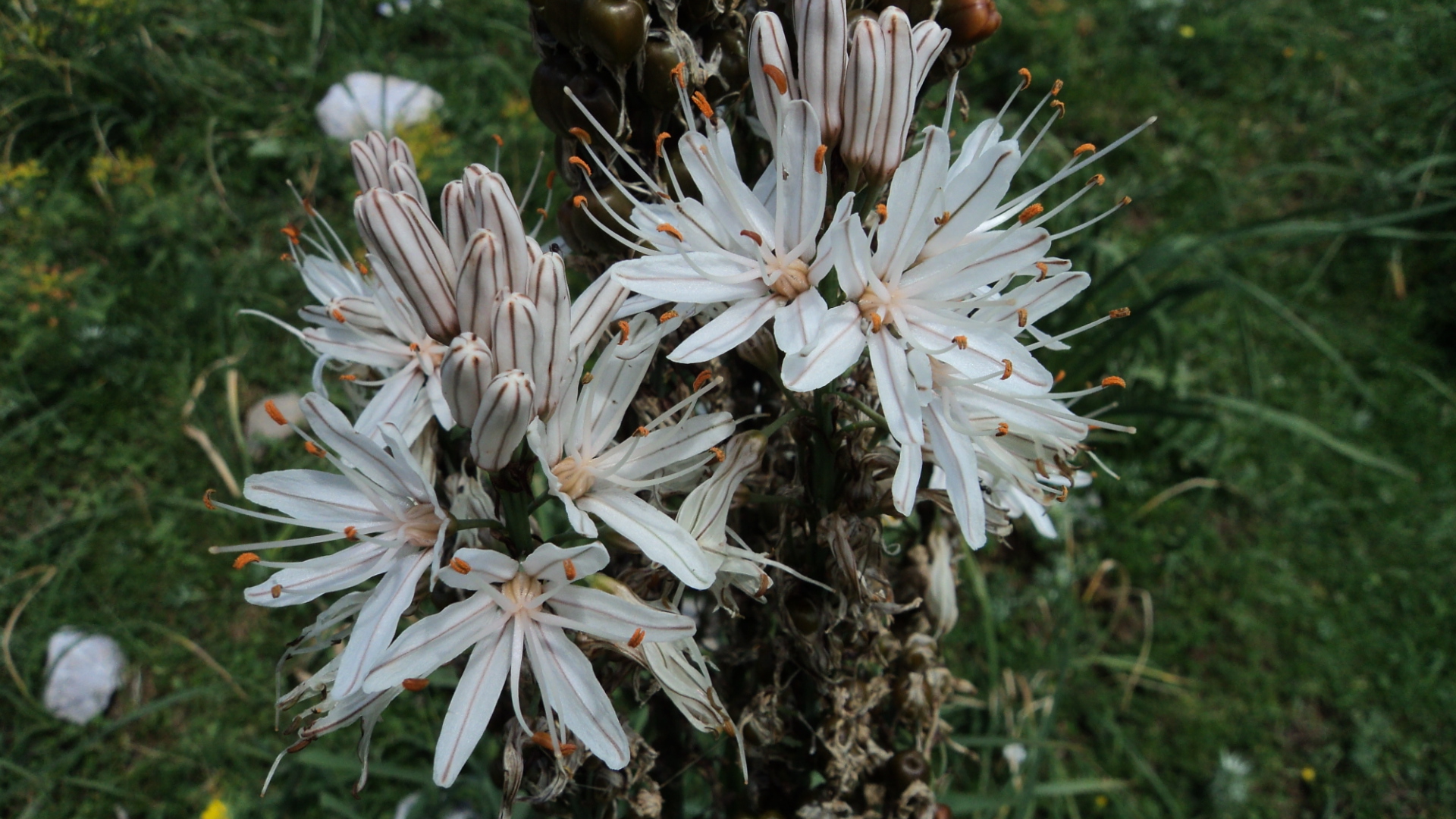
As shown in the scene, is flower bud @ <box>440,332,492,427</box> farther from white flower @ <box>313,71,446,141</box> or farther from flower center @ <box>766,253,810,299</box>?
white flower @ <box>313,71,446,141</box>

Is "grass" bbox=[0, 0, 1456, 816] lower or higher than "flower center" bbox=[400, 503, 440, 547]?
lower

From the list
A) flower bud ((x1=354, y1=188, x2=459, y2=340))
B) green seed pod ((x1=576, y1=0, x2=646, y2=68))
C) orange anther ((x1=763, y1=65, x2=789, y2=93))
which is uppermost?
orange anther ((x1=763, y1=65, x2=789, y2=93))

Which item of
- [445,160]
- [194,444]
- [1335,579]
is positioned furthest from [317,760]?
[1335,579]

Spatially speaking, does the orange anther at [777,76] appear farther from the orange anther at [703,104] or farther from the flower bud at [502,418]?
the flower bud at [502,418]

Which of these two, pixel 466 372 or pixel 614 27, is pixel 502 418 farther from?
pixel 614 27

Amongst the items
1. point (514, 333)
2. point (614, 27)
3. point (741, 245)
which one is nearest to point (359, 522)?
point (514, 333)

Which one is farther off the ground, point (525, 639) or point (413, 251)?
point (413, 251)

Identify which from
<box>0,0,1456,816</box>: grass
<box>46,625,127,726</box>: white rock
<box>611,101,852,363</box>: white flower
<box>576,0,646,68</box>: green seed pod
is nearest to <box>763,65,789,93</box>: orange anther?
<box>611,101,852,363</box>: white flower
